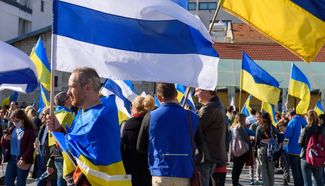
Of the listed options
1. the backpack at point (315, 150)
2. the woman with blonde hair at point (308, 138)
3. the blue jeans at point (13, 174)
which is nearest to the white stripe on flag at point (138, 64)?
the blue jeans at point (13, 174)

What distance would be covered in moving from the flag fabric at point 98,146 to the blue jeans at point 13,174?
199 inches

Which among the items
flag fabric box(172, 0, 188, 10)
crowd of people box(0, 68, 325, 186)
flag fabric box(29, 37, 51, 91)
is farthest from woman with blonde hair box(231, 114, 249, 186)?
flag fabric box(172, 0, 188, 10)

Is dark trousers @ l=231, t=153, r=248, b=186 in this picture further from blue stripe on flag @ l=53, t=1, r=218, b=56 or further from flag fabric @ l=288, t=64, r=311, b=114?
blue stripe on flag @ l=53, t=1, r=218, b=56

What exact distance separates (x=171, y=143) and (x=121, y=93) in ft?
15.7

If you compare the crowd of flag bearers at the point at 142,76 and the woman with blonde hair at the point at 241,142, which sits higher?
the crowd of flag bearers at the point at 142,76

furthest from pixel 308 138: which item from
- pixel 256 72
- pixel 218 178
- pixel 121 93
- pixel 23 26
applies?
pixel 23 26

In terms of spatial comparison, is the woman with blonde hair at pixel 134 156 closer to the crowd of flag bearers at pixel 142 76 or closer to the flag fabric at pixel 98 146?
the crowd of flag bearers at pixel 142 76

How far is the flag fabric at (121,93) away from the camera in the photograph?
32.0ft

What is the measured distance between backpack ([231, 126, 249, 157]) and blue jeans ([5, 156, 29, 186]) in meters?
5.10

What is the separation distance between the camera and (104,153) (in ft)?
14.8

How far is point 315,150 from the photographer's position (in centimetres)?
1084

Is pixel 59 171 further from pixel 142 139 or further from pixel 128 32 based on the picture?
pixel 128 32

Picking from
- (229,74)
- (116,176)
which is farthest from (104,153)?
(229,74)

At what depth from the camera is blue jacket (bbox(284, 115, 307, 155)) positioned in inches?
482
